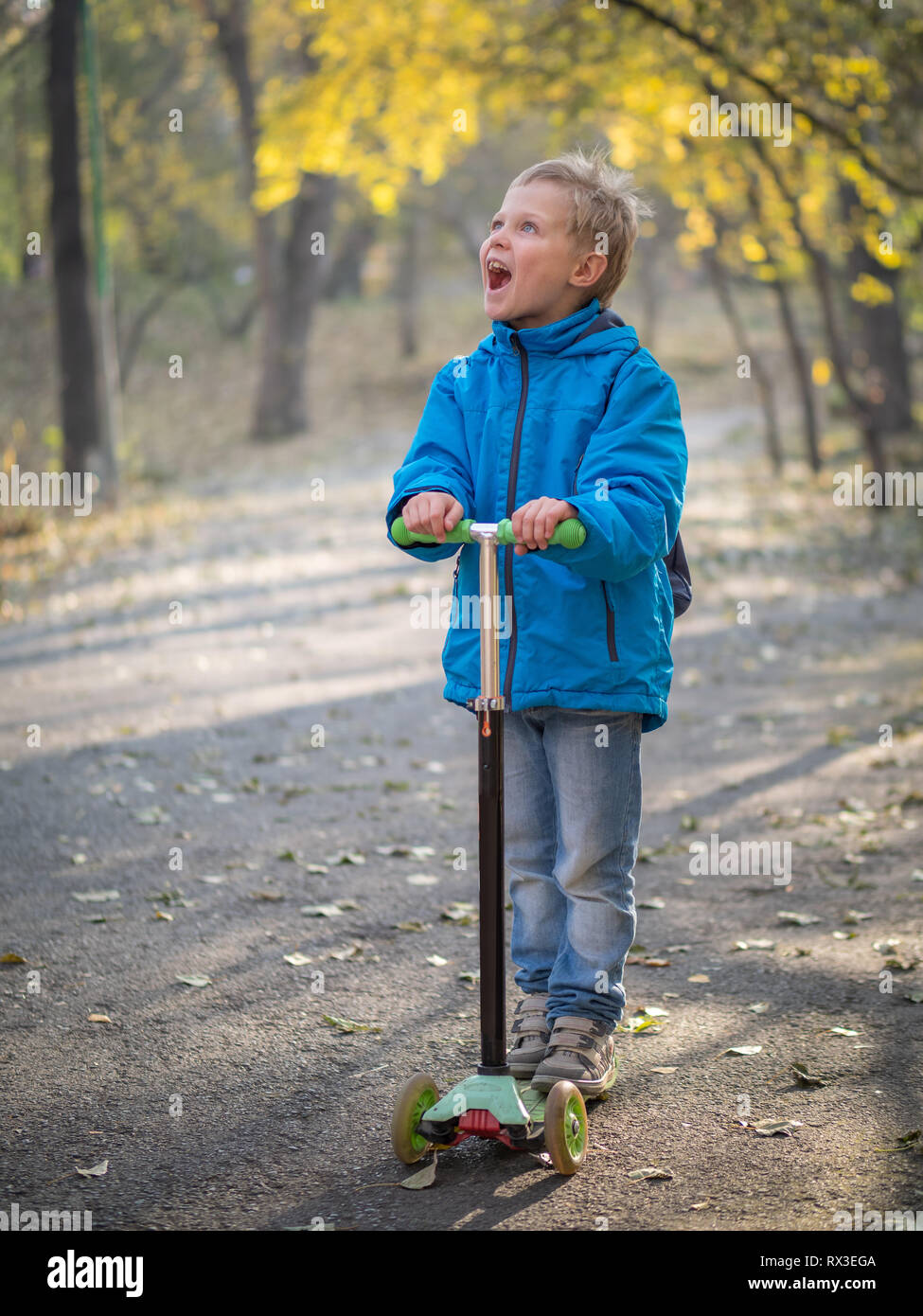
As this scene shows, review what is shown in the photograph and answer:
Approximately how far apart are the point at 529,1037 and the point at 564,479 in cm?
137

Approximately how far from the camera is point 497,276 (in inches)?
126

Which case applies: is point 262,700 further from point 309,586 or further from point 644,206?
→ point 644,206

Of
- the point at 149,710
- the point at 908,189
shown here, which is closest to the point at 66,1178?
the point at 149,710

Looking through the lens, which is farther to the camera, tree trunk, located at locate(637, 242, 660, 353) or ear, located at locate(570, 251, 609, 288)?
tree trunk, located at locate(637, 242, 660, 353)

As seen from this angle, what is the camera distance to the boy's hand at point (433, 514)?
2889mm

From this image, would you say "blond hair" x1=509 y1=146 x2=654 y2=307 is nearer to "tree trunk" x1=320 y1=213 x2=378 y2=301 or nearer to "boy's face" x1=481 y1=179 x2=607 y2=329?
"boy's face" x1=481 y1=179 x2=607 y2=329

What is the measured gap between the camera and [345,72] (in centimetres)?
1369

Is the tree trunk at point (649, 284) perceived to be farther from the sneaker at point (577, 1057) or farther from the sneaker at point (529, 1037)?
the sneaker at point (577, 1057)

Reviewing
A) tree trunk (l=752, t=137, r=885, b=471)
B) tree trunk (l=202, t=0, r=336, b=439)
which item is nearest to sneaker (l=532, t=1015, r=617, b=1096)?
tree trunk (l=752, t=137, r=885, b=471)

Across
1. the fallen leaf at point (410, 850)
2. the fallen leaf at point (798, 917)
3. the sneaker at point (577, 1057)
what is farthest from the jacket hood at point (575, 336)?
the fallen leaf at point (410, 850)

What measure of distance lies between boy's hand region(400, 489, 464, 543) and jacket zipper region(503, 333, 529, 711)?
0.22 meters

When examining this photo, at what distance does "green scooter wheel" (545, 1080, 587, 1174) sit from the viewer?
291 centimetres

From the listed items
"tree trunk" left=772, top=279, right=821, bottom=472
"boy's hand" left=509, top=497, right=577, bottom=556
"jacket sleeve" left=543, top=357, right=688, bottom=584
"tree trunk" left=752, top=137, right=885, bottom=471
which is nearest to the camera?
"boy's hand" left=509, top=497, right=577, bottom=556

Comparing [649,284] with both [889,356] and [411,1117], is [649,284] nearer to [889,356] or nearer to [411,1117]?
[889,356]
